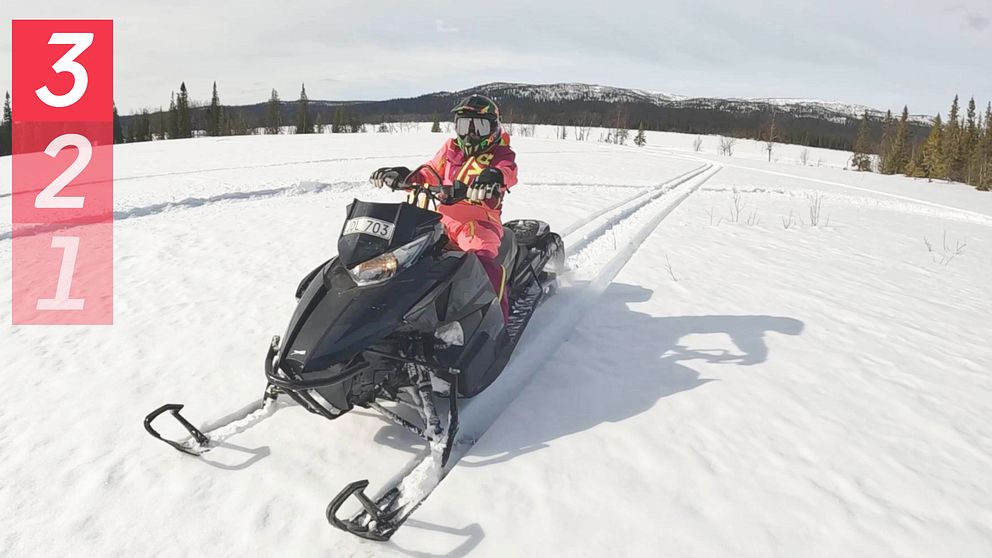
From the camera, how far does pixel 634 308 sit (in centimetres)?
553

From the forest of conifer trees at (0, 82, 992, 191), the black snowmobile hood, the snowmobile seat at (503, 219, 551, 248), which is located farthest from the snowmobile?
the forest of conifer trees at (0, 82, 992, 191)

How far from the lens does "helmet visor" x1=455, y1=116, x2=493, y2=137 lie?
4.45m

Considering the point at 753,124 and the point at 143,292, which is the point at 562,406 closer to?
the point at 143,292

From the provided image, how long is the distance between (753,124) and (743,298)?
498 feet

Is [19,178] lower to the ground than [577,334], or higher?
higher

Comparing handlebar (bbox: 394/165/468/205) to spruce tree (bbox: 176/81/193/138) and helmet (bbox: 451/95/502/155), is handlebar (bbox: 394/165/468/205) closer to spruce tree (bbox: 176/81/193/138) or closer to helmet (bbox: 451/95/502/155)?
helmet (bbox: 451/95/502/155)

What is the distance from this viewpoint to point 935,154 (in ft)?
209

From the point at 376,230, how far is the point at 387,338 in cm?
59

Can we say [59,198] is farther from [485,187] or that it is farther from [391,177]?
[485,187]

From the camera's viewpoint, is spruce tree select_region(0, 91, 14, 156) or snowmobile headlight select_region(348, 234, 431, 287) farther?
spruce tree select_region(0, 91, 14, 156)

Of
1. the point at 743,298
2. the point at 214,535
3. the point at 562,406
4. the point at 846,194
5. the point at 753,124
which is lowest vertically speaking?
the point at 214,535

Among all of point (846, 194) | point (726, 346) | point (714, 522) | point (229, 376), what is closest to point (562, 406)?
point (714, 522)

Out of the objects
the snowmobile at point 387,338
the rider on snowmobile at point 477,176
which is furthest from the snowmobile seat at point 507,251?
the snowmobile at point 387,338

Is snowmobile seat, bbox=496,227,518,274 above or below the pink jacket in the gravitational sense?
below
